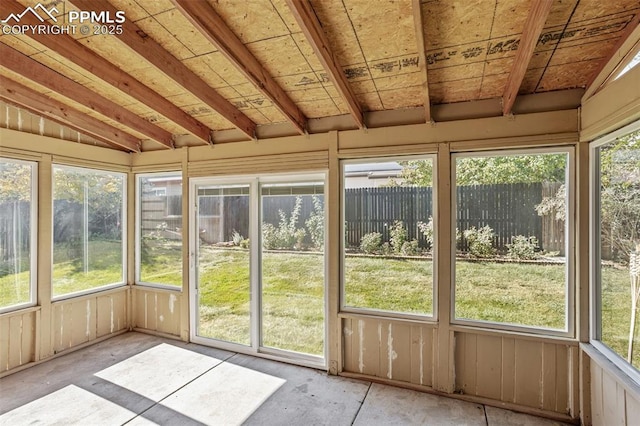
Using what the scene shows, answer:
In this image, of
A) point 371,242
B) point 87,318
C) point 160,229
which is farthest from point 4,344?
point 371,242

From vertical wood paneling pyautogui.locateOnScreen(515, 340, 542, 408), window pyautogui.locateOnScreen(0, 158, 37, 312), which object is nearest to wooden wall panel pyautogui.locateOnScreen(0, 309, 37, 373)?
window pyautogui.locateOnScreen(0, 158, 37, 312)

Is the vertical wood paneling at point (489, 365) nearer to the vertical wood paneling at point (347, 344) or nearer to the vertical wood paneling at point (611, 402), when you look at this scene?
the vertical wood paneling at point (611, 402)

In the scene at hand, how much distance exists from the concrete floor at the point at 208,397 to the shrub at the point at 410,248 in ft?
4.14

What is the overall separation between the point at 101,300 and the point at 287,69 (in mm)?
Answer: 3784

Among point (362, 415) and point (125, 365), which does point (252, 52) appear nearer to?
point (362, 415)

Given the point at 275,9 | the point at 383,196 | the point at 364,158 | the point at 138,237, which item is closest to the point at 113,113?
the point at 138,237

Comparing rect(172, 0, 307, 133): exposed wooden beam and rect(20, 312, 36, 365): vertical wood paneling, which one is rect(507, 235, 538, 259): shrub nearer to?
rect(172, 0, 307, 133): exposed wooden beam

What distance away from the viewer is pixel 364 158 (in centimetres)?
309

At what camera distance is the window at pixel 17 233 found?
10.4 ft

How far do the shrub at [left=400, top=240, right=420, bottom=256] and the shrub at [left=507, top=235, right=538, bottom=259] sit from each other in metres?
0.78

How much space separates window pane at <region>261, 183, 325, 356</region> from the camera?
3369 millimetres

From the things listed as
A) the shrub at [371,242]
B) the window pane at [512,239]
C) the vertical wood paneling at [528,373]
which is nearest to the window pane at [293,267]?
the shrub at [371,242]

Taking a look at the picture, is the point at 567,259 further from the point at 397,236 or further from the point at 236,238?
the point at 236,238

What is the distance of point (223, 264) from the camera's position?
3.82 metres
